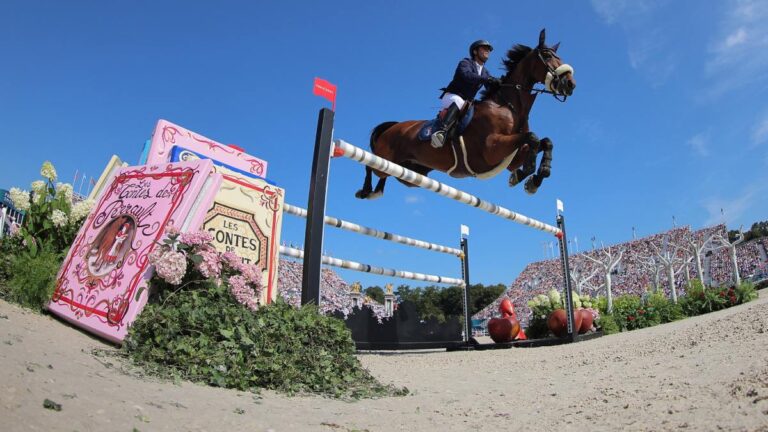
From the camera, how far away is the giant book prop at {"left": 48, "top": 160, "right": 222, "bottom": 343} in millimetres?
2547

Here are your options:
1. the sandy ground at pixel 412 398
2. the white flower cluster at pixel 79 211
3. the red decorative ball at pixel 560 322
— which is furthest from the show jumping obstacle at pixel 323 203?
the red decorative ball at pixel 560 322

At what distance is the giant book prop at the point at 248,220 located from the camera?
320cm

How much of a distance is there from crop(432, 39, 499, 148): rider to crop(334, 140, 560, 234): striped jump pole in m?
0.37

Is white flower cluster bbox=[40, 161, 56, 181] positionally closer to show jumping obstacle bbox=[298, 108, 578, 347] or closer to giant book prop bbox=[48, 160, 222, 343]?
giant book prop bbox=[48, 160, 222, 343]

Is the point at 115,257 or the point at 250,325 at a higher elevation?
the point at 115,257

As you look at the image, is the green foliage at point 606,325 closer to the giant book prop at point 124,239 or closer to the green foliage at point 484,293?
the giant book prop at point 124,239

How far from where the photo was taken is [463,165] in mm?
4430

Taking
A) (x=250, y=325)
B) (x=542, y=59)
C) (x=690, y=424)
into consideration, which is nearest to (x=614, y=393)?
(x=690, y=424)

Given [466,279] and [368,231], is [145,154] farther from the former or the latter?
[466,279]

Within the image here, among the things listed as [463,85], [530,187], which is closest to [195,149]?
[463,85]

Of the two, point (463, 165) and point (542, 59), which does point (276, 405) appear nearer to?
point (463, 165)

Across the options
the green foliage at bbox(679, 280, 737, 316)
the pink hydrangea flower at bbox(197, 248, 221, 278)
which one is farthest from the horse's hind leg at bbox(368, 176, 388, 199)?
the green foliage at bbox(679, 280, 737, 316)

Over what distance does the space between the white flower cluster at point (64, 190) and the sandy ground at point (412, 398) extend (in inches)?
46.8

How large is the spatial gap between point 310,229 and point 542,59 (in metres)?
2.59
